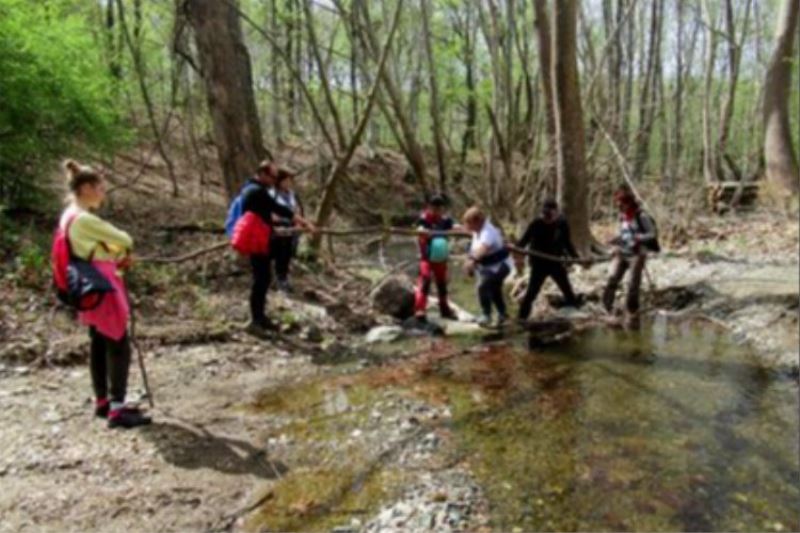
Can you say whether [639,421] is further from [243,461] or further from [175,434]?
[175,434]

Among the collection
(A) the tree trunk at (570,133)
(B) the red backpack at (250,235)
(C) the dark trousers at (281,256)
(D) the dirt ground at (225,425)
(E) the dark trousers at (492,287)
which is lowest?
(D) the dirt ground at (225,425)

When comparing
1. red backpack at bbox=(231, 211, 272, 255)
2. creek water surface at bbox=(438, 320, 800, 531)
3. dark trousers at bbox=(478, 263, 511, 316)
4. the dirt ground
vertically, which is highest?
red backpack at bbox=(231, 211, 272, 255)

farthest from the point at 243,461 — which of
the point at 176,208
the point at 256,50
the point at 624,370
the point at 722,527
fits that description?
the point at 256,50

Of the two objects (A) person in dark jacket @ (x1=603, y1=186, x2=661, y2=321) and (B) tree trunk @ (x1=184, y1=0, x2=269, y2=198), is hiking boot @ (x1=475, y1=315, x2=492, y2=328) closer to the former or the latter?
(A) person in dark jacket @ (x1=603, y1=186, x2=661, y2=321)

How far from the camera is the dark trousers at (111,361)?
537cm

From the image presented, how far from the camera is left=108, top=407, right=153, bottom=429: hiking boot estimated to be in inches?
215

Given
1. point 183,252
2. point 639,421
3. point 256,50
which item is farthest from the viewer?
point 256,50

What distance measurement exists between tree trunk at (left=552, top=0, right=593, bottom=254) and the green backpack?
11.4 ft

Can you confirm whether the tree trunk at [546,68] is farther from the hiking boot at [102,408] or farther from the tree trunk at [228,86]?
the hiking boot at [102,408]

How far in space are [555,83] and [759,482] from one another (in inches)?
336

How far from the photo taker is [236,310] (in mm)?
9172

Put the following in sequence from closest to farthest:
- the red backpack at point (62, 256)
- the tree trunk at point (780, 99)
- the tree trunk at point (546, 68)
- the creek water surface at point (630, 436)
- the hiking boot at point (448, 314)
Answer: the creek water surface at point (630, 436), the red backpack at point (62, 256), the hiking boot at point (448, 314), the tree trunk at point (546, 68), the tree trunk at point (780, 99)

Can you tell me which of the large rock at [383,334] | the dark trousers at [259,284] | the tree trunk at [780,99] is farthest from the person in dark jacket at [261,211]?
the tree trunk at [780,99]

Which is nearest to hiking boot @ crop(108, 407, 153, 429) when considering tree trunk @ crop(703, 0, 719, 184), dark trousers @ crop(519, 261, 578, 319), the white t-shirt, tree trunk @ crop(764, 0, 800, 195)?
the white t-shirt
